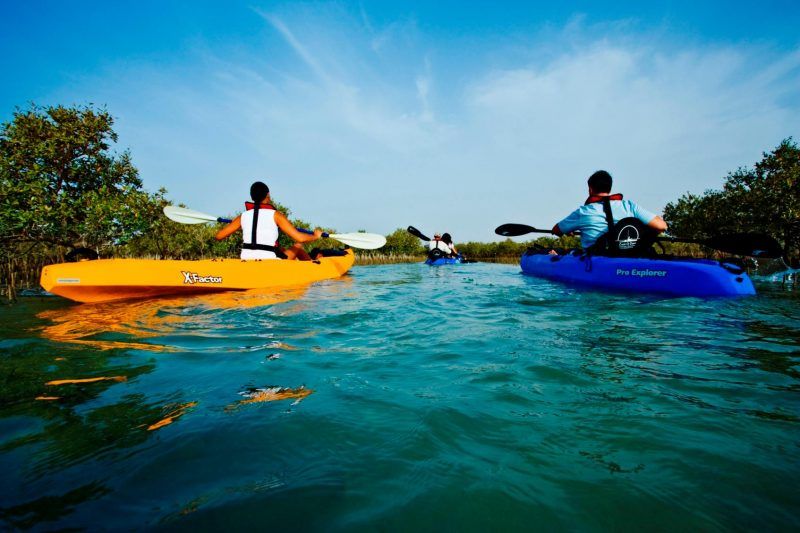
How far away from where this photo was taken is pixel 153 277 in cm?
606

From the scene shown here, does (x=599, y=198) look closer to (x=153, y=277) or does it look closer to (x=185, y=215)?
(x=153, y=277)

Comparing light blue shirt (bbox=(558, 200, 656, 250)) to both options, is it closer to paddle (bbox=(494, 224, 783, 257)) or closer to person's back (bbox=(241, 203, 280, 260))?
paddle (bbox=(494, 224, 783, 257))

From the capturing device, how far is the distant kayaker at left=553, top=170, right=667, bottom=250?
6.82 metres

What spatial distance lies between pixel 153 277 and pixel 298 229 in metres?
2.80

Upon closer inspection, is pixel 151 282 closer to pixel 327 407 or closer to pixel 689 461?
pixel 327 407

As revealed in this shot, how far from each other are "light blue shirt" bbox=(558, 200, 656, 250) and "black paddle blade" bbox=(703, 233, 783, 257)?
3.56 feet

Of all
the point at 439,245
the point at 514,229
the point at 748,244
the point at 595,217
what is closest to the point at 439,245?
the point at 439,245

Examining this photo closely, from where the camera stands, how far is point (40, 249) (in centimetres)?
1250

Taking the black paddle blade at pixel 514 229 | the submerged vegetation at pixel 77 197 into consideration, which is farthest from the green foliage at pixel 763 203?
the black paddle blade at pixel 514 229

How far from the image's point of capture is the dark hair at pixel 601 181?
7125 millimetres

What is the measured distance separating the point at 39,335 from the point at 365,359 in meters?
3.50

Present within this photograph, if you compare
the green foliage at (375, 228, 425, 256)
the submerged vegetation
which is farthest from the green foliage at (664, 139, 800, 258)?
the green foliage at (375, 228, 425, 256)

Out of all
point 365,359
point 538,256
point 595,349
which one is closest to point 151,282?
point 365,359

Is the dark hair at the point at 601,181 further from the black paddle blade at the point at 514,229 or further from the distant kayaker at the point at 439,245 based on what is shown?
the distant kayaker at the point at 439,245
